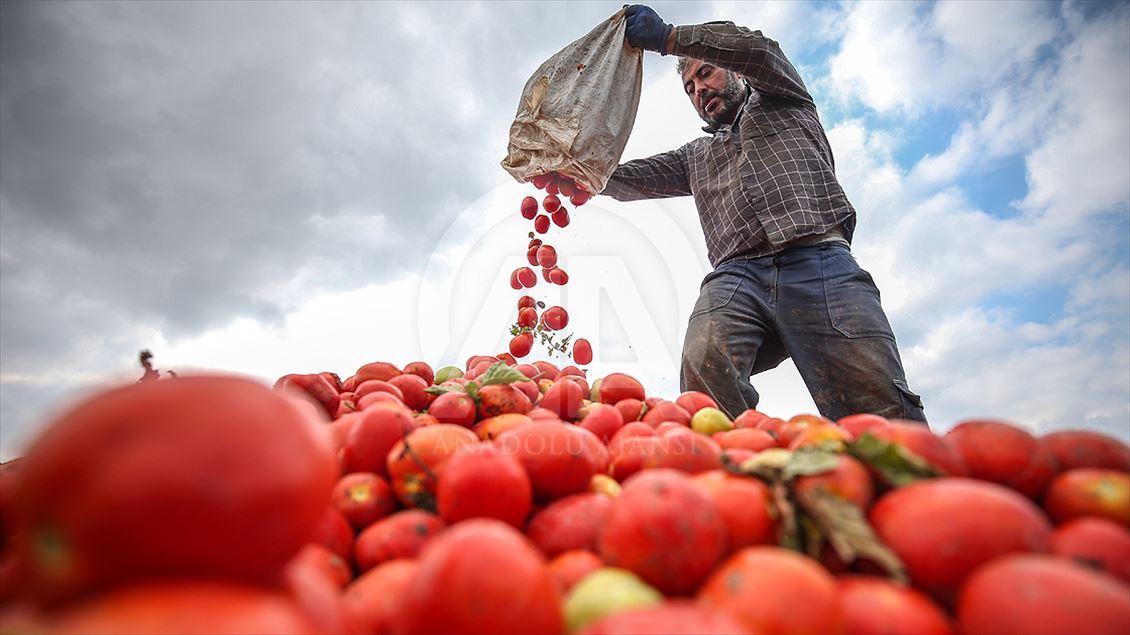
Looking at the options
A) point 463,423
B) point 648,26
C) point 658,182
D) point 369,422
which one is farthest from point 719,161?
point 369,422

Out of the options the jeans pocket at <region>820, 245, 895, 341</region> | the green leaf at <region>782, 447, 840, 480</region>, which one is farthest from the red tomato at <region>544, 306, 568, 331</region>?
the green leaf at <region>782, 447, 840, 480</region>

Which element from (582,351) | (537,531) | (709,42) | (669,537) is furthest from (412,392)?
(709,42)

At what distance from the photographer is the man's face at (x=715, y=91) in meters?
5.78

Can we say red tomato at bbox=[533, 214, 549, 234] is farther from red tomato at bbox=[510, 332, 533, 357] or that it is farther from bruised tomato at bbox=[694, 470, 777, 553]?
bruised tomato at bbox=[694, 470, 777, 553]

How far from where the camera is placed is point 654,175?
6.39 m

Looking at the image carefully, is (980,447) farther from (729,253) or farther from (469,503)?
(729,253)

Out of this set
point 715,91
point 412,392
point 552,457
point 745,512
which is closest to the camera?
point 745,512

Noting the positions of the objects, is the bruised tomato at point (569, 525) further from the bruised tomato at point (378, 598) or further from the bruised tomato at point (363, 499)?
the bruised tomato at point (363, 499)

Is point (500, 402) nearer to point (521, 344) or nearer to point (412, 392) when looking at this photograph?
point (412, 392)

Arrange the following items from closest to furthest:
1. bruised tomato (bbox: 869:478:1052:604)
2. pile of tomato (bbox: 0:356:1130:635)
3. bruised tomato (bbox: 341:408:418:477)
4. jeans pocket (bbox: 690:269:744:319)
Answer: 1. pile of tomato (bbox: 0:356:1130:635)
2. bruised tomato (bbox: 869:478:1052:604)
3. bruised tomato (bbox: 341:408:418:477)
4. jeans pocket (bbox: 690:269:744:319)

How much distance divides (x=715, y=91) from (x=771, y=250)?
6.02 ft

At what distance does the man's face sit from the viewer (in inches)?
228

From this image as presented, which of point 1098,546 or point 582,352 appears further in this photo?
point 582,352

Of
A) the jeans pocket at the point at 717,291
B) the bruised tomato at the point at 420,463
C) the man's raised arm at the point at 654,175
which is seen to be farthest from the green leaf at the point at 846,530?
the man's raised arm at the point at 654,175
